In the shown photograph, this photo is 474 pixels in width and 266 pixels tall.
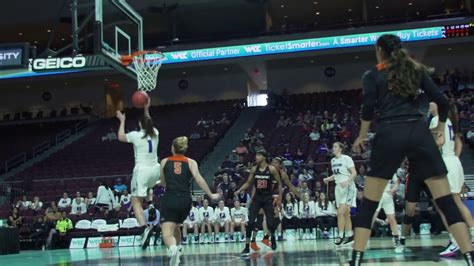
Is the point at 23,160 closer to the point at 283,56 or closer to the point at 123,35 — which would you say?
the point at 283,56

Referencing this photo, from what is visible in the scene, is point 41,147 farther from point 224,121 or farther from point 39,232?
point 39,232

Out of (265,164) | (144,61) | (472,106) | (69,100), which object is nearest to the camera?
(265,164)

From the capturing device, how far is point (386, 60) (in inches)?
178

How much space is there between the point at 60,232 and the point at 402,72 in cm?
1683

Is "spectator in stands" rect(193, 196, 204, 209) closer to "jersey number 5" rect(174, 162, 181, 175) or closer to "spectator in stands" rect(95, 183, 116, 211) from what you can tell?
"spectator in stands" rect(95, 183, 116, 211)

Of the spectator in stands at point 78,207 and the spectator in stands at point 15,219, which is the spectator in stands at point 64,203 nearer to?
the spectator in stands at point 78,207

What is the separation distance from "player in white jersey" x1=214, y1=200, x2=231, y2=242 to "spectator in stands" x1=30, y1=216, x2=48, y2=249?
20.1 feet

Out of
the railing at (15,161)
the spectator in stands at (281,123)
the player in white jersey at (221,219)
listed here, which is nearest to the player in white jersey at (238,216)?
the player in white jersey at (221,219)

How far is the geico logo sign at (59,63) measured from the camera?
1360 cm

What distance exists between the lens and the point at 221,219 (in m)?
17.7

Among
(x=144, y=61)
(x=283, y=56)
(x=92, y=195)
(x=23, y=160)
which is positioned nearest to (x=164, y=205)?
(x=144, y=61)

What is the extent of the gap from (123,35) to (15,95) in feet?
84.1

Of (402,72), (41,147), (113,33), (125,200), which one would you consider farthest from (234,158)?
(402,72)

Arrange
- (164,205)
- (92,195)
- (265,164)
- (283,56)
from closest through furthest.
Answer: (164,205) → (265,164) → (92,195) → (283,56)
